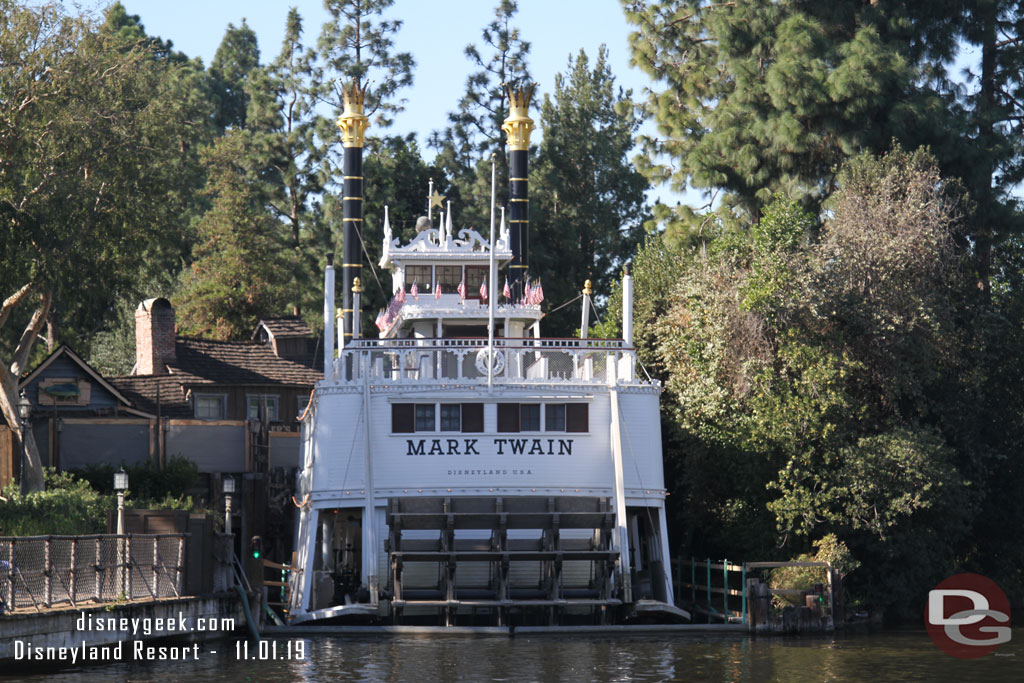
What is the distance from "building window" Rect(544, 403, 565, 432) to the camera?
29938mm

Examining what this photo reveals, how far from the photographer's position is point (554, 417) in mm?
30000

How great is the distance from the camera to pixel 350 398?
3000 cm

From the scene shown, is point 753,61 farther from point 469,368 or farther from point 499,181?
point 499,181

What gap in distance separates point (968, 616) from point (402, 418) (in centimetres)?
1393

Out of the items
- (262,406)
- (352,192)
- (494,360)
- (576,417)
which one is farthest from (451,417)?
(262,406)

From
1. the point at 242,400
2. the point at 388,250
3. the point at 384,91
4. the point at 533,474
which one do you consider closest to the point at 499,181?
the point at 384,91

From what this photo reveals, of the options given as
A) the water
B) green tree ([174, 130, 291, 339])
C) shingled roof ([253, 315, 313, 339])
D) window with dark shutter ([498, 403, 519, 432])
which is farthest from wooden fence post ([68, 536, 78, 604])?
green tree ([174, 130, 291, 339])

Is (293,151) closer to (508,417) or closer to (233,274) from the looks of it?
(233,274)

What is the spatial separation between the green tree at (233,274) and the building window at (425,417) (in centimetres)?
2743

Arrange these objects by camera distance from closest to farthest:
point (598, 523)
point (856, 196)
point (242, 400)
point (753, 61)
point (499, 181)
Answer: point (598, 523) → point (856, 196) → point (753, 61) → point (242, 400) → point (499, 181)

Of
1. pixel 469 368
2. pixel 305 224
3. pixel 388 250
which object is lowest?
pixel 469 368

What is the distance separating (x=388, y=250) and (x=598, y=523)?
11.3 metres

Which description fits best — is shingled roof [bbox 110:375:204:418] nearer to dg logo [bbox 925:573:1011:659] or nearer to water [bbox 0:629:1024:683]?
water [bbox 0:629:1024:683]

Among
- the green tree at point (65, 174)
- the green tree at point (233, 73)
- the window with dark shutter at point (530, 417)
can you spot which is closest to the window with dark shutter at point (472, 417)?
the window with dark shutter at point (530, 417)
